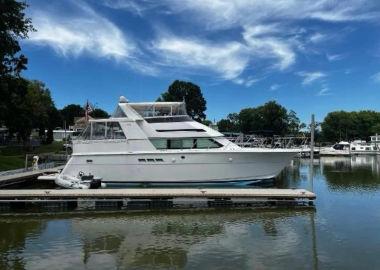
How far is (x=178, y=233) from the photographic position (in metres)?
18.6

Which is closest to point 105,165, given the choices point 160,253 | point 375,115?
point 160,253

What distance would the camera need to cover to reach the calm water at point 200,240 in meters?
14.5

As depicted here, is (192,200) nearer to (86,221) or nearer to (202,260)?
(86,221)

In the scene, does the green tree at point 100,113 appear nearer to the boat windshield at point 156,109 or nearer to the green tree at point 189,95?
the green tree at point 189,95

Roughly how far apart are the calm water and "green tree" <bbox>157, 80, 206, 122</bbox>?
62.4m

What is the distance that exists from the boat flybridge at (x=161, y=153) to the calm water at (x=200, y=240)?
8219 mm

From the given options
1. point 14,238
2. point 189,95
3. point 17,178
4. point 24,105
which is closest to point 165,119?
point 17,178

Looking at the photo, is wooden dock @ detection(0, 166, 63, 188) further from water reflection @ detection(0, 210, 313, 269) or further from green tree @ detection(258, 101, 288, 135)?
green tree @ detection(258, 101, 288, 135)

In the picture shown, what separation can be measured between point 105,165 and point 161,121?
479 cm

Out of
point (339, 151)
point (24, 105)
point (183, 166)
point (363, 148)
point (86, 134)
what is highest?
point (24, 105)

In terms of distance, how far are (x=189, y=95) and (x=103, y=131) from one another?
54051mm

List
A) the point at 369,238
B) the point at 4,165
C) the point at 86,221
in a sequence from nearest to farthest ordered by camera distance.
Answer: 1. the point at 369,238
2. the point at 86,221
3. the point at 4,165

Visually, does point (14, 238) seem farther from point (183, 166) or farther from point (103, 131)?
point (103, 131)

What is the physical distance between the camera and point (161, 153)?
106 feet
